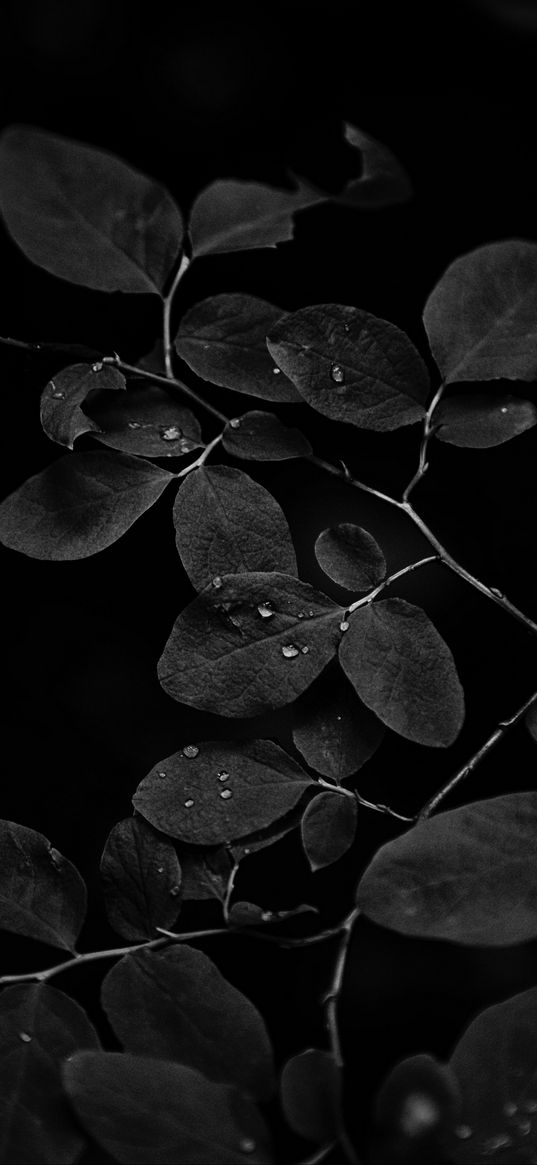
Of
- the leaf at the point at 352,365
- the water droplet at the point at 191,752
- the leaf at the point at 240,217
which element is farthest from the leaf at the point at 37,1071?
the leaf at the point at 240,217

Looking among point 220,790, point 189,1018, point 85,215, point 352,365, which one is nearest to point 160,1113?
point 189,1018

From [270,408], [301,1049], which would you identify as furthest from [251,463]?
[301,1049]

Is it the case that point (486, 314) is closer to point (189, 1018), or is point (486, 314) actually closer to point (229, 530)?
point (229, 530)

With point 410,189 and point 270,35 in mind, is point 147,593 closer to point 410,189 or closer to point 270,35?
point 410,189

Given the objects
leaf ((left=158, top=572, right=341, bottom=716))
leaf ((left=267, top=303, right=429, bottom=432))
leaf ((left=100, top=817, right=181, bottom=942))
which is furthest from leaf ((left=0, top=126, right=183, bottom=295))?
leaf ((left=100, top=817, right=181, bottom=942))

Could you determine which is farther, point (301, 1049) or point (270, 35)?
point (270, 35)

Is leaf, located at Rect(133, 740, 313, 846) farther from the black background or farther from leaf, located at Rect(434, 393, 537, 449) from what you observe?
leaf, located at Rect(434, 393, 537, 449)
